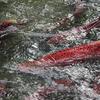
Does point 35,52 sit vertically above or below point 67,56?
below

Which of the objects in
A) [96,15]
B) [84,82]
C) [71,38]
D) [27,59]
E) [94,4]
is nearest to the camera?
[84,82]

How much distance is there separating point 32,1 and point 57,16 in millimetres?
879

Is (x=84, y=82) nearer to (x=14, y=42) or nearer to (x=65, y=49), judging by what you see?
(x=65, y=49)

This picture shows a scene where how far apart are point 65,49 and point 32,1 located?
2.09m

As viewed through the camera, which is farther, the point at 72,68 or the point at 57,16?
the point at 57,16

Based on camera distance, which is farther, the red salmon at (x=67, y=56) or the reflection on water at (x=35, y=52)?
the red salmon at (x=67, y=56)

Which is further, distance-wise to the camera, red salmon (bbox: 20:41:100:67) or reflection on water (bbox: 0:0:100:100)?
red salmon (bbox: 20:41:100:67)

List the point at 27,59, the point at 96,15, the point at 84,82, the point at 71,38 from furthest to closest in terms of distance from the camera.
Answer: the point at 96,15
the point at 71,38
the point at 27,59
the point at 84,82

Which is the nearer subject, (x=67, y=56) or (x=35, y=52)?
(x=67, y=56)

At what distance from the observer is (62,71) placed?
4352mm

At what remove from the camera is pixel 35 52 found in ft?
15.8

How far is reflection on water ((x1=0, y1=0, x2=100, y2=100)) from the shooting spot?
4.02 metres

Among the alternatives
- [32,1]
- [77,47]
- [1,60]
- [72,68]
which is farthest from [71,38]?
[32,1]

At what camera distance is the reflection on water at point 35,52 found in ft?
13.2
